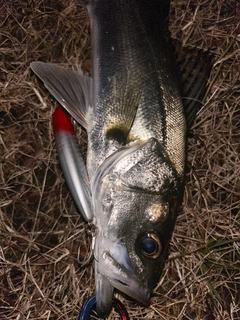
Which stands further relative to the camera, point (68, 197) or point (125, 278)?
point (68, 197)

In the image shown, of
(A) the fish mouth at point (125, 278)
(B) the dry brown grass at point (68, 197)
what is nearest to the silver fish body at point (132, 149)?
(A) the fish mouth at point (125, 278)

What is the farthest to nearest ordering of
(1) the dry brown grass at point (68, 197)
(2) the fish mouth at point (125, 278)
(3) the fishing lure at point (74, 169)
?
1. (1) the dry brown grass at point (68, 197)
2. (3) the fishing lure at point (74, 169)
3. (2) the fish mouth at point (125, 278)

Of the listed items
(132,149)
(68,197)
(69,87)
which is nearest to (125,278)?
(132,149)

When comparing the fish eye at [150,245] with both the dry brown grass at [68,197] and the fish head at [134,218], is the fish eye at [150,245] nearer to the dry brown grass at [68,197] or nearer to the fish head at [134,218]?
the fish head at [134,218]

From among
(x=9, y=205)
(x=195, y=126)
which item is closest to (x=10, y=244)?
(x=9, y=205)

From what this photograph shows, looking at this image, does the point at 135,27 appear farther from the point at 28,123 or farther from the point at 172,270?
the point at 172,270

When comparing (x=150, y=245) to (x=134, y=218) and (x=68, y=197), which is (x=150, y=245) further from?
(x=68, y=197)

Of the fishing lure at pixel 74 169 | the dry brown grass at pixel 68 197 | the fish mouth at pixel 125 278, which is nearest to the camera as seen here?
the fish mouth at pixel 125 278

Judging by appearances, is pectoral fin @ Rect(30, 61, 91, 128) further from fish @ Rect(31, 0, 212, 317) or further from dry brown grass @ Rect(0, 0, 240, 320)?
dry brown grass @ Rect(0, 0, 240, 320)
